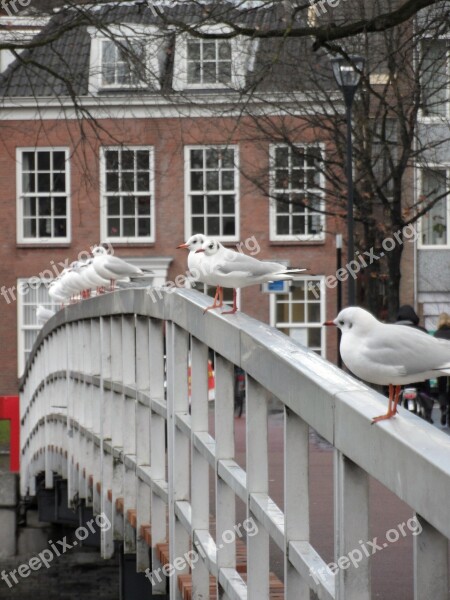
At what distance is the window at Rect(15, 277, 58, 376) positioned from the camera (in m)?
38.8

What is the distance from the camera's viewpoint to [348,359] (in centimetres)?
362

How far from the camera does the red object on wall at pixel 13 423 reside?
20156 millimetres

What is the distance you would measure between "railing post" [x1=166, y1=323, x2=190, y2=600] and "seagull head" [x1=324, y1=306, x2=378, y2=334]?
122 inches

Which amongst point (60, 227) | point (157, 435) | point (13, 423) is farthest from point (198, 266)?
point (60, 227)

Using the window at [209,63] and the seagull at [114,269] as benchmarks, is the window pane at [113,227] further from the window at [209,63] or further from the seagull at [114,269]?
the seagull at [114,269]

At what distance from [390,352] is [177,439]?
11.3ft

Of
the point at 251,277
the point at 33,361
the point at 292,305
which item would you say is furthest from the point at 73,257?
the point at 251,277

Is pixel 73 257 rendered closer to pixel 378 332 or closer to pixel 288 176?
pixel 288 176

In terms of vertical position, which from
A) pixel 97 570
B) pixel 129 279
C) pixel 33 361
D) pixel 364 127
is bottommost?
pixel 97 570

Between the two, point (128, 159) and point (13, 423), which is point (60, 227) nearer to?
point (13, 423)

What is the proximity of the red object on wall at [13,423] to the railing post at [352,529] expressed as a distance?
671 inches

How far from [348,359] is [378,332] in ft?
0.35

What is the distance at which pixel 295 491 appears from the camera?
3951 millimetres

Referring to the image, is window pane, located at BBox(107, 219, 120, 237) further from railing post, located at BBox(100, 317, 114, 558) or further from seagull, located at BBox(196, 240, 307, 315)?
seagull, located at BBox(196, 240, 307, 315)
